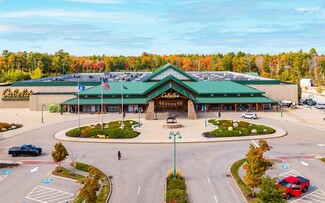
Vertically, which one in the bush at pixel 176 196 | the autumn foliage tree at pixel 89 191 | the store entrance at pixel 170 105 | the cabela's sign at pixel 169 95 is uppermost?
the cabela's sign at pixel 169 95

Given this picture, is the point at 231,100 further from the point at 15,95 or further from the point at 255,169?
the point at 15,95

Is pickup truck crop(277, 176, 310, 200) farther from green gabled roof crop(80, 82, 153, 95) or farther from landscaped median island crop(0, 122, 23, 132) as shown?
green gabled roof crop(80, 82, 153, 95)

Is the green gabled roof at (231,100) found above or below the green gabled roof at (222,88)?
below

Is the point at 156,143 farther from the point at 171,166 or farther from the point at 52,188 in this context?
the point at 52,188

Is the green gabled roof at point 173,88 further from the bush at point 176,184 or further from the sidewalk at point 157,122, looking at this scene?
the bush at point 176,184

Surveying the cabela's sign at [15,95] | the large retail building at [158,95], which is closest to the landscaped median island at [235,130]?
the large retail building at [158,95]

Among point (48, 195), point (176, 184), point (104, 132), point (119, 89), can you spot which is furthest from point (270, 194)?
point (119, 89)

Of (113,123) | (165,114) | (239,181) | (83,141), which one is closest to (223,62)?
(165,114)

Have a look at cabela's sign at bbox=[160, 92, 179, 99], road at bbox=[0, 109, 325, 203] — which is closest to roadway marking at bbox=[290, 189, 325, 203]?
road at bbox=[0, 109, 325, 203]
